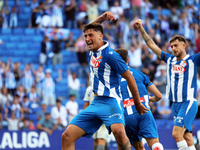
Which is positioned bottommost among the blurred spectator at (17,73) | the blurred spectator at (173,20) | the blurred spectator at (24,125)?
the blurred spectator at (24,125)

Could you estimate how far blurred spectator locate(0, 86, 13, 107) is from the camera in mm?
15248

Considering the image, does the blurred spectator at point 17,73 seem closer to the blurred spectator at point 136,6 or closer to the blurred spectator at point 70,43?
the blurred spectator at point 70,43

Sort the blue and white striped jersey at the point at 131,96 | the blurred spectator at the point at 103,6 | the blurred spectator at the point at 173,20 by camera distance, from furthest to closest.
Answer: the blurred spectator at the point at 173,20 < the blurred spectator at the point at 103,6 < the blue and white striped jersey at the point at 131,96

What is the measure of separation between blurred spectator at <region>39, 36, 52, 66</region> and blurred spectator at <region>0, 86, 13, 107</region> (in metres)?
2.83

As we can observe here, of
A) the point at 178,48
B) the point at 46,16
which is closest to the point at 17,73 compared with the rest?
the point at 46,16

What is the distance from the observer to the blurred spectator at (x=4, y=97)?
15.2 meters

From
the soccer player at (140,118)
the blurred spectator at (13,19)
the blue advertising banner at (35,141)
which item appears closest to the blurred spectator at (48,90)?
the blue advertising banner at (35,141)

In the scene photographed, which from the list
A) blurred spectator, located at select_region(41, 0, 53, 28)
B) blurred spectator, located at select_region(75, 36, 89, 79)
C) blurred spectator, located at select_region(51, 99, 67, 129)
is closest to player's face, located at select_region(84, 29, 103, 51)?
blurred spectator, located at select_region(51, 99, 67, 129)

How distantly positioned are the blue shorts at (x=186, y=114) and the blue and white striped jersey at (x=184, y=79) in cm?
12

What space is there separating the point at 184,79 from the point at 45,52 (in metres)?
10.2

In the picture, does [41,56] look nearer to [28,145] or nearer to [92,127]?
[28,145]

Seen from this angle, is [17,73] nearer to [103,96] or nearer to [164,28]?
[164,28]

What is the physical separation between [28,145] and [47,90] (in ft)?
12.1

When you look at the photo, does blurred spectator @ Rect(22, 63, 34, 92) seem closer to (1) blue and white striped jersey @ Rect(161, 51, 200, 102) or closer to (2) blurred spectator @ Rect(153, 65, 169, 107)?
(2) blurred spectator @ Rect(153, 65, 169, 107)
